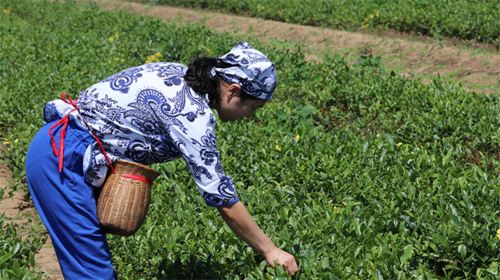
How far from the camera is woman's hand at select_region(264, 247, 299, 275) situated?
3.10 metres

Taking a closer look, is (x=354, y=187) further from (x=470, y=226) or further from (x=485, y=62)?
(x=485, y=62)

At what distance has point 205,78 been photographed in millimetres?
2984

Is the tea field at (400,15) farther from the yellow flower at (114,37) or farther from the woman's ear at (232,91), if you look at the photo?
the woman's ear at (232,91)

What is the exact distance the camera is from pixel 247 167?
17.3 ft

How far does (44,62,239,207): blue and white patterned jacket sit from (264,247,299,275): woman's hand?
326 mm

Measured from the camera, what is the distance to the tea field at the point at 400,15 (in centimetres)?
1200

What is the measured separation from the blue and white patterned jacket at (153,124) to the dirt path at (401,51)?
21.7 ft

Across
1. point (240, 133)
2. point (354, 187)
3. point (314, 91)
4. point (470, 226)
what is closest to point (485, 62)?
point (314, 91)

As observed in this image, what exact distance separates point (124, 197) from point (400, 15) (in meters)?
11.0

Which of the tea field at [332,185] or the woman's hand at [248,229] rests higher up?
the woman's hand at [248,229]

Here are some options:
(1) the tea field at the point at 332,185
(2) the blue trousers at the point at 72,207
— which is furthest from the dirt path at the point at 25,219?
(2) the blue trousers at the point at 72,207

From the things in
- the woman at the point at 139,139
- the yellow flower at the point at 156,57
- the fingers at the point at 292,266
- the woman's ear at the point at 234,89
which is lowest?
the yellow flower at the point at 156,57

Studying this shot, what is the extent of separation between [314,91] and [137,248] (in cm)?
444

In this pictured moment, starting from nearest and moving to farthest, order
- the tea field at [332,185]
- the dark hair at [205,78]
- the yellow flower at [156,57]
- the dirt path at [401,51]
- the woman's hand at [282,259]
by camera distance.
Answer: the dark hair at [205,78] < the woman's hand at [282,259] < the tea field at [332,185] < the yellow flower at [156,57] < the dirt path at [401,51]
